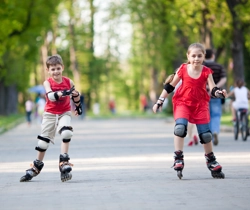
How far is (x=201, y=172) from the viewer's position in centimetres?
1252

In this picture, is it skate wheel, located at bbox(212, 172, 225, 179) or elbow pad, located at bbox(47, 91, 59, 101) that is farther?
elbow pad, located at bbox(47, 91, 59, 101)

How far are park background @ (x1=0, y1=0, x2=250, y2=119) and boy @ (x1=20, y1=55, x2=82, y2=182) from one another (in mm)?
17352

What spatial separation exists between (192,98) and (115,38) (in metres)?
73.5

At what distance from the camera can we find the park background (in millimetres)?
36844

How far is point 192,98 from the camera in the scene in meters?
11.8

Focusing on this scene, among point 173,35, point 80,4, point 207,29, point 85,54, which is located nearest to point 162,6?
point 173,35

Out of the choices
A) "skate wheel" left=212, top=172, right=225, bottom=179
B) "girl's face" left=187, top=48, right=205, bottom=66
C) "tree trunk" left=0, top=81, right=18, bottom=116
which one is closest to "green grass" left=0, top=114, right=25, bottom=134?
"tree trunk" left=0, top=81, right=18, bottom=116

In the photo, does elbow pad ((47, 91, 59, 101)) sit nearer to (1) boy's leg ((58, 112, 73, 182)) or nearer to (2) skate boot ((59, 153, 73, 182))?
(1) boy's leg ((58, 112, 73, 182))

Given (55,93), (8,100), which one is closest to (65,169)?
(55,93)

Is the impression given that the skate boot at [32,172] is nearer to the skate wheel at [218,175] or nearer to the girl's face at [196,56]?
the skate wheel at [218,175]

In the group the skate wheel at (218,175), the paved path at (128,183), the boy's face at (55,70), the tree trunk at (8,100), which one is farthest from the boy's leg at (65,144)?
the tree trunk at (8,100)

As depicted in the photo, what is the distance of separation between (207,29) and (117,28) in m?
43.7

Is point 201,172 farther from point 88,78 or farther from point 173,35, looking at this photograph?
point 88,78

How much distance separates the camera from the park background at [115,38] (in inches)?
1451
